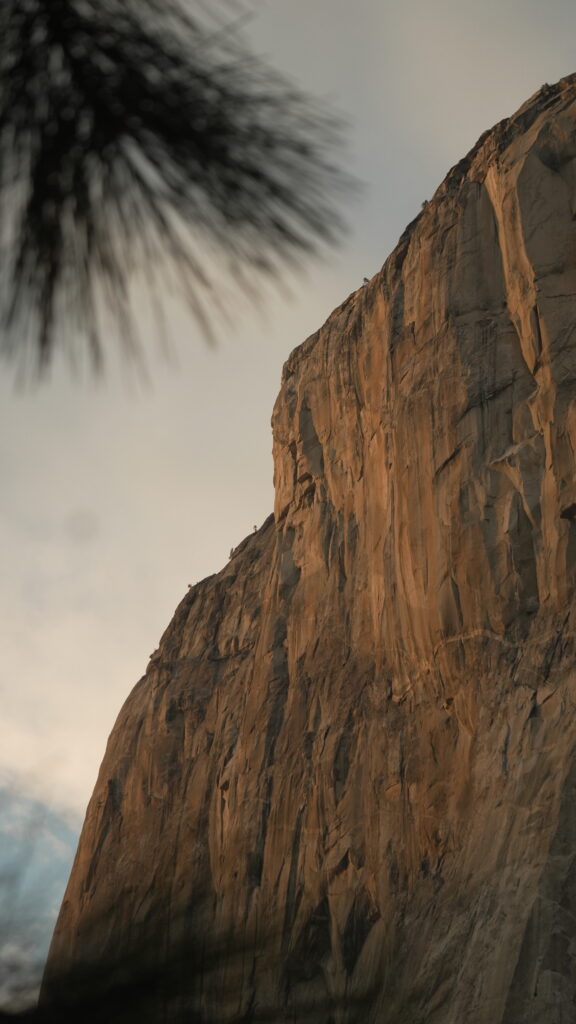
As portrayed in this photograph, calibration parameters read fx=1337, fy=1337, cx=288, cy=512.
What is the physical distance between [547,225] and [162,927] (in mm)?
17561

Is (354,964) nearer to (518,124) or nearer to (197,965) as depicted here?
(518,124)

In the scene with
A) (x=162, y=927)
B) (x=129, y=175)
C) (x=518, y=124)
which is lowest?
(x=162, y=927)

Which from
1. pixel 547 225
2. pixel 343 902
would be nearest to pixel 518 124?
pixel 547 225

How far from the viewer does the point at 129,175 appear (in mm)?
2787

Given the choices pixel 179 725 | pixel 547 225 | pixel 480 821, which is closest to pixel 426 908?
pixel 480 821

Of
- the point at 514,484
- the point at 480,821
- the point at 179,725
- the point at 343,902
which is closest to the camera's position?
the point at 480,821

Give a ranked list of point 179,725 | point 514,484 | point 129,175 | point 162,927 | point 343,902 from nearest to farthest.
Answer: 1. point 129,175
2. point 162,927
3. point 514,484
4. point 343,902
5. point 179,725

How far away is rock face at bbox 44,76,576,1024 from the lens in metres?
15.6

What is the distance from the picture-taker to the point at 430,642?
1952cm

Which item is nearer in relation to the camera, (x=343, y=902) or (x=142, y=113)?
(x=142, y=113)

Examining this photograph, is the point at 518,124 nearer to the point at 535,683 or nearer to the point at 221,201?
the point at 535,683

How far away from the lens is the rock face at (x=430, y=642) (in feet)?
51.2

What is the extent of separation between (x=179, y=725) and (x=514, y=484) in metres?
14.1

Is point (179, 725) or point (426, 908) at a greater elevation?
point (179, 725)
